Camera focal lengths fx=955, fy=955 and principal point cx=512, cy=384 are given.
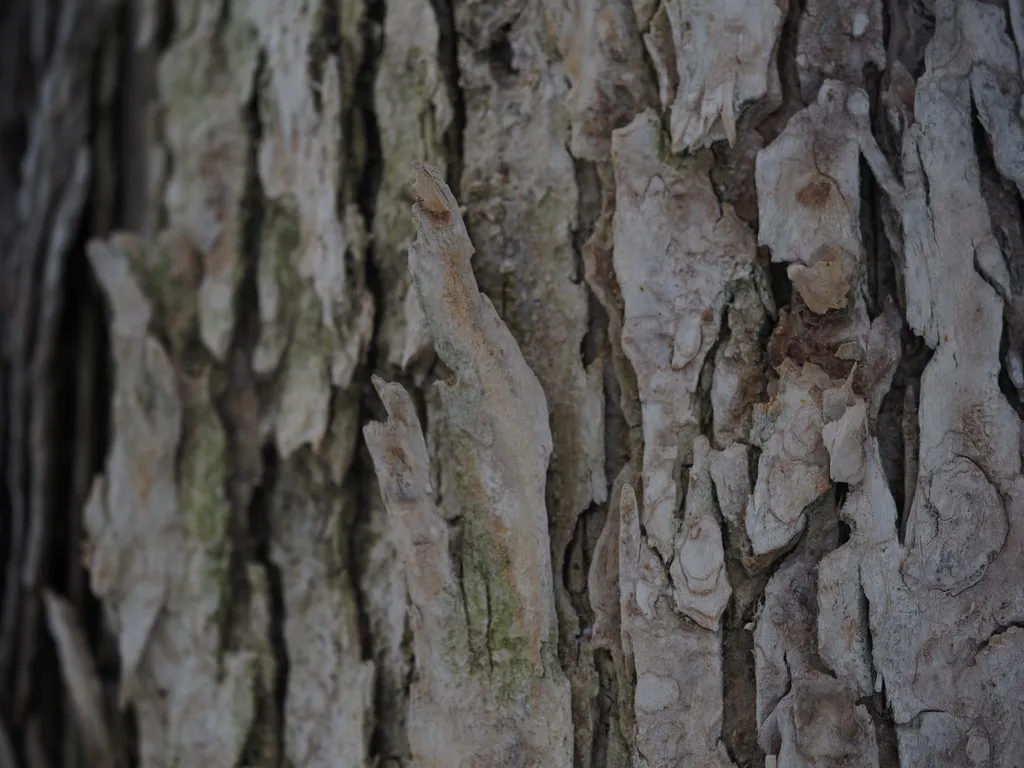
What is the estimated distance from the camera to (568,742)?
2.15 ft

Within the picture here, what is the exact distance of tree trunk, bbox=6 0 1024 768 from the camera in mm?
625

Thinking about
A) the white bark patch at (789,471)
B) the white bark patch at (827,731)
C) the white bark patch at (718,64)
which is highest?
the white bark patch at (718,64)

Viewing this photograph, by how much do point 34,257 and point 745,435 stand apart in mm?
786

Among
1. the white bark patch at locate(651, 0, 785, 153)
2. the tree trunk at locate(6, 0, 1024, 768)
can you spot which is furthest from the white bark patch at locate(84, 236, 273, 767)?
the white bark patch at locate(651, 0, 785, 153)

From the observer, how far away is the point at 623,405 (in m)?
0.68

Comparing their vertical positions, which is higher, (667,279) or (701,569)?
(667,279)

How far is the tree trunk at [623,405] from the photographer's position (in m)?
0.63

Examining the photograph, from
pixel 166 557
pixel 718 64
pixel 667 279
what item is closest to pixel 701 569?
pixel 667 279

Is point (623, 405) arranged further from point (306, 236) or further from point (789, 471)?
point (306, 236)

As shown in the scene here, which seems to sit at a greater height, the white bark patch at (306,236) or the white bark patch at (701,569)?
the white bark patch at (306,236)

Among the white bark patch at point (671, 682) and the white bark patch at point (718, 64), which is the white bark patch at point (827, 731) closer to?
the white bark patch at point (671, 682)

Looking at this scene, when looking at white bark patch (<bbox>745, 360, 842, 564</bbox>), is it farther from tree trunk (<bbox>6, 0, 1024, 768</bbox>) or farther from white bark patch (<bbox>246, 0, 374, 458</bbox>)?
white bark patch (<bbox>246, 0, 374, 458</bbox>)

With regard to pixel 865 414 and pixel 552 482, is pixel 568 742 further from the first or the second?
pixel 865 414

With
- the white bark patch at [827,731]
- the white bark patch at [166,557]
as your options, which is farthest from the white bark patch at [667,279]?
the white bark patch at [166,557]
